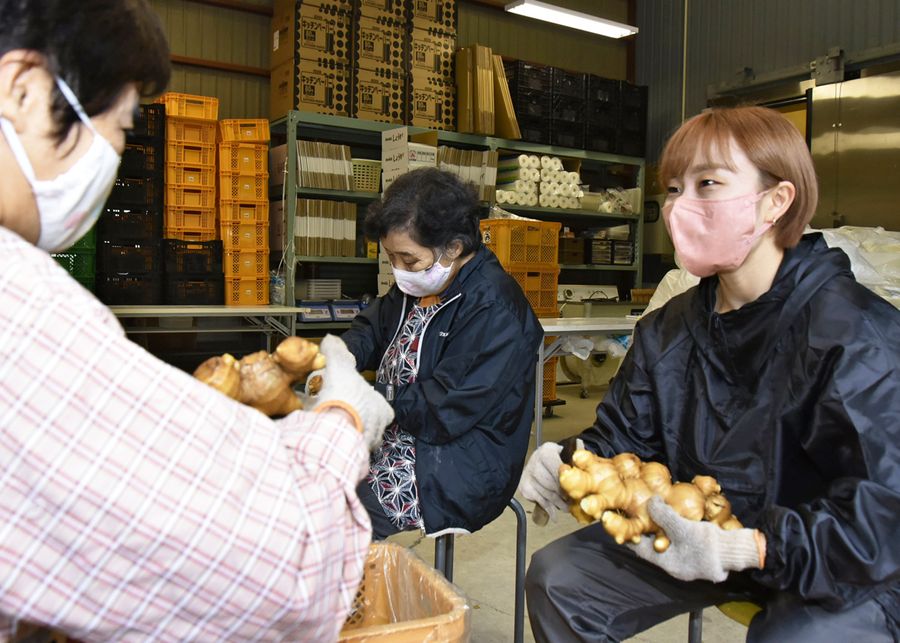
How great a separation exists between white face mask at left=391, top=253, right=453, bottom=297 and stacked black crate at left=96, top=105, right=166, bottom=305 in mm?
3687

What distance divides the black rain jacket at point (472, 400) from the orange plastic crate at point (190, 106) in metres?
4.11

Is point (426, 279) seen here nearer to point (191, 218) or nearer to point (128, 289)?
point (128, 289)

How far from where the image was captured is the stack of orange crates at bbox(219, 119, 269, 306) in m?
5.63

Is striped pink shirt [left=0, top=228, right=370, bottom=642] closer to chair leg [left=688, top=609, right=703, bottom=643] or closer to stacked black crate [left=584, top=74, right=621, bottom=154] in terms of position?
chair leg [left=688, top=609, right=703, bottom=643]

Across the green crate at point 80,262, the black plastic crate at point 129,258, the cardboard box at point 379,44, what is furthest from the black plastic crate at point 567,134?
the green crate at point 80,262

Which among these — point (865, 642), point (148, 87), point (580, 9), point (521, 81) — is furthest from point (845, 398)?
point (580, 9)

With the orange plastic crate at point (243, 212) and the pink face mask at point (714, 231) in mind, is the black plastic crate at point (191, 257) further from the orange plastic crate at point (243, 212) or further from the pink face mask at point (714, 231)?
the pink face mask at point (714, 231)

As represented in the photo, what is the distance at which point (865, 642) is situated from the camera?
1269 mm

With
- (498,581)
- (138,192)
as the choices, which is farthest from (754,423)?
(138,192)

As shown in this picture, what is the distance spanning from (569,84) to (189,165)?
3776 millimetres

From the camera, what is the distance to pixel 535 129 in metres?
7.09

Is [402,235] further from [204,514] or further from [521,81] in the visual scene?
[521,81]

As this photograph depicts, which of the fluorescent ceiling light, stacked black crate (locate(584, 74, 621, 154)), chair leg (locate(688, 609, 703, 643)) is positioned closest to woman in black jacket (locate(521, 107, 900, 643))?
chair leg (locate(688, 609, 703, 643))

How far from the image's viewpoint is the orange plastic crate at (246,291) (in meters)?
5.63
